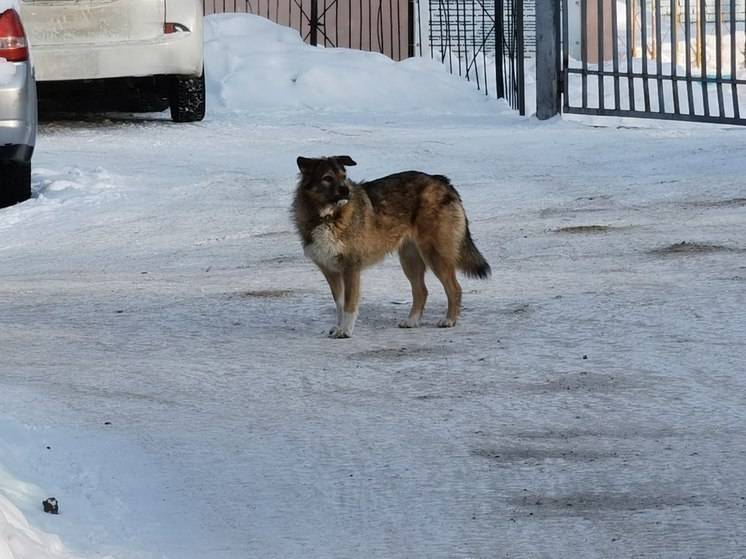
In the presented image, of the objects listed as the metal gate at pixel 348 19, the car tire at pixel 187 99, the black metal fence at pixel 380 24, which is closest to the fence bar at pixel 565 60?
the car tire at pixel 187 99

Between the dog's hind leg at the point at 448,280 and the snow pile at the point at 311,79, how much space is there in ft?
33.8

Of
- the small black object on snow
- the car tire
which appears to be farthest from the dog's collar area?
the car tire

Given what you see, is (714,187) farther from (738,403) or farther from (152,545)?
(152,545)

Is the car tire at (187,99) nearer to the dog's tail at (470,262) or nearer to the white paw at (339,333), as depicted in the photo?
the dog's tail at (470,262)

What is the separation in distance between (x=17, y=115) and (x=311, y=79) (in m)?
8.08

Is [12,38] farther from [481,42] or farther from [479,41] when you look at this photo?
[479,41]

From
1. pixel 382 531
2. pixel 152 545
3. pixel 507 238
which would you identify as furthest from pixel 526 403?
pixel 507 238

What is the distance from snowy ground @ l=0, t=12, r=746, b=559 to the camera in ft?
15.5

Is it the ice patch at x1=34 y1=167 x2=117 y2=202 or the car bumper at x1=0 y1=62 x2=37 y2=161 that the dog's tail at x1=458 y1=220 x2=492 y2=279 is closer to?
the car bumper at x1=0 y1=62 x2=37 y2=161

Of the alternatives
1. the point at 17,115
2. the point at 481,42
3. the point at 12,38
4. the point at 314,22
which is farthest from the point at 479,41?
the point at 17,115

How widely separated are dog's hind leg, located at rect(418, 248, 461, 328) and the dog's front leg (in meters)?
0.41

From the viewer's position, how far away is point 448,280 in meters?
7.84

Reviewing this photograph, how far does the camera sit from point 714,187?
38.3ft

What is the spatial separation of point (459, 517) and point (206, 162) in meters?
9.29
